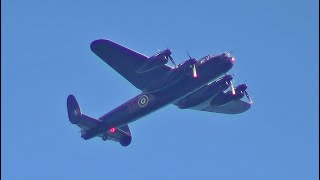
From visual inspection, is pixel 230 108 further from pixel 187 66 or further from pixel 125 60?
pixel 125 60

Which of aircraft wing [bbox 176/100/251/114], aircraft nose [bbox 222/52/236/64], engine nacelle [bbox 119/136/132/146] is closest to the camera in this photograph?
aircraft nose [bbox 222/52/236/64]

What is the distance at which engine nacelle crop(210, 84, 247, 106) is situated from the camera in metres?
49.3

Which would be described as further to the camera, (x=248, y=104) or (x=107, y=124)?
(x=248, y=104)

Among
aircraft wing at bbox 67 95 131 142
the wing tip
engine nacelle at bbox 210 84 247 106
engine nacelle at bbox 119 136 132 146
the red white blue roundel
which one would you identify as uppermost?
the wing tip

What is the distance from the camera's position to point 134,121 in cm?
4881

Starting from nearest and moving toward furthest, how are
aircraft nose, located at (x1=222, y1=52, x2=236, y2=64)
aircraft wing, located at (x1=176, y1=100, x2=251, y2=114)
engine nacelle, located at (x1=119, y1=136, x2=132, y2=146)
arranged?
aircraft nose, located at (x1=222, y1=52, x2=236, y2=64) → engine nacelle, located at (x1=119, y1=136, x2=132, y2=146) → aircraft wing, located at (x1=176, y1=100, x2=251, y2=114)

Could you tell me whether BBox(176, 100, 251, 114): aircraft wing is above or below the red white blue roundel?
above

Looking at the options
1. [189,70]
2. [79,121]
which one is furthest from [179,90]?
[79,121]

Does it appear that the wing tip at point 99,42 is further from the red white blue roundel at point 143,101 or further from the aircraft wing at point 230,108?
the aircraft wing at point 230,108

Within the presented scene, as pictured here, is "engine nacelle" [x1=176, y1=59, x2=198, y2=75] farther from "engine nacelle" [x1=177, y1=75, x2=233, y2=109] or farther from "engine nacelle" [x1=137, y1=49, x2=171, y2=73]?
"engine nacelle" [x1=177, y1=75, x2=233, y2=109]

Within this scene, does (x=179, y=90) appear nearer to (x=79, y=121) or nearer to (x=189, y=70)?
(x=189, y=70)

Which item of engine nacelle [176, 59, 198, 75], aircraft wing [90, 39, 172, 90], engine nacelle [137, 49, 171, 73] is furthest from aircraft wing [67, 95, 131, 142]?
engine nacelle [176, 59, 198, 75]

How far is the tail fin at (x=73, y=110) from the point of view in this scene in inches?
1948

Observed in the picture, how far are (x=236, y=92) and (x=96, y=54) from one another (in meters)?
10.8
